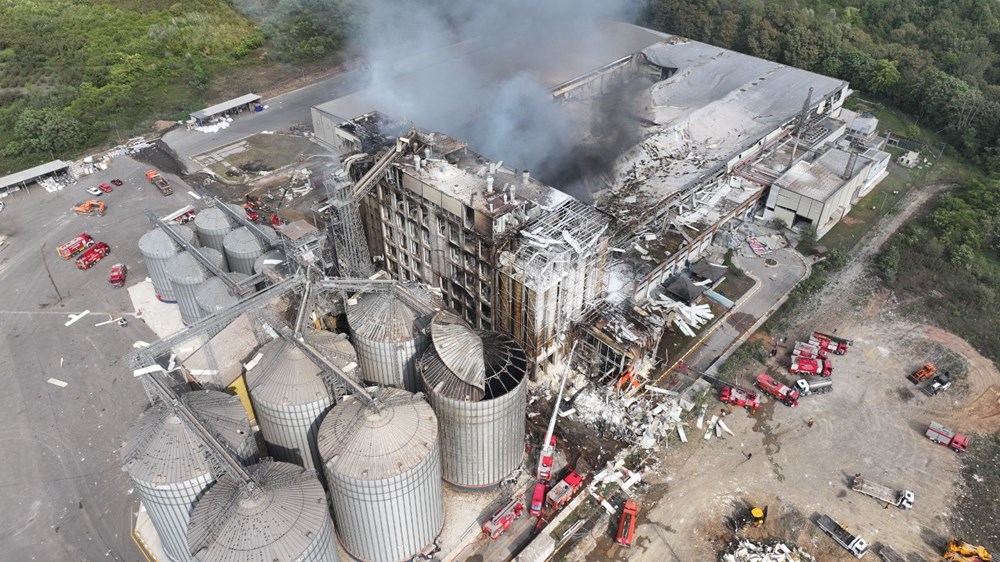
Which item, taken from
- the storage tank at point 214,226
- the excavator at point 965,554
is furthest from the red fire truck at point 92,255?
the excavator at point 965,554

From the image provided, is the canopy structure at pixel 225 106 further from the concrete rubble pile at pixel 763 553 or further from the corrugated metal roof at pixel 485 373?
the concrete rubble pile at pixel 763 553

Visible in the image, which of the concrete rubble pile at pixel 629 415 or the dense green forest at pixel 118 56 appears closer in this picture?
the concrete rubble pile at pixel 629 415

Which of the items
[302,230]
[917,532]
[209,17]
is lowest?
[917,532]

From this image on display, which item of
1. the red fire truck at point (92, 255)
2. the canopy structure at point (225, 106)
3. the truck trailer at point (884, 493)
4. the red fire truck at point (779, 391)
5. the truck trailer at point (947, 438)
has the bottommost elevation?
the truck trailer at point (884, 493)

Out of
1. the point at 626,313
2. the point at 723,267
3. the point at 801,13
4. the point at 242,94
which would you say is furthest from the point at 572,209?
the point at 801,13

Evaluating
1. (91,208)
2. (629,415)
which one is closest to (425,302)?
(629,415)

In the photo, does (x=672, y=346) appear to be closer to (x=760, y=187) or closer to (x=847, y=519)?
(x=847, y=519)

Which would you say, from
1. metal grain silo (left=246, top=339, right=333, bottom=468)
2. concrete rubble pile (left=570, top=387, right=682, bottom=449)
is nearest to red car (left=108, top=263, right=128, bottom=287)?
metal grain silo (left=246, top=339, right=333, bottom=468)

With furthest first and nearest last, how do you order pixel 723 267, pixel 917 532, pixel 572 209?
pixel 723 267
pixel 572 209
pixel 917 532
